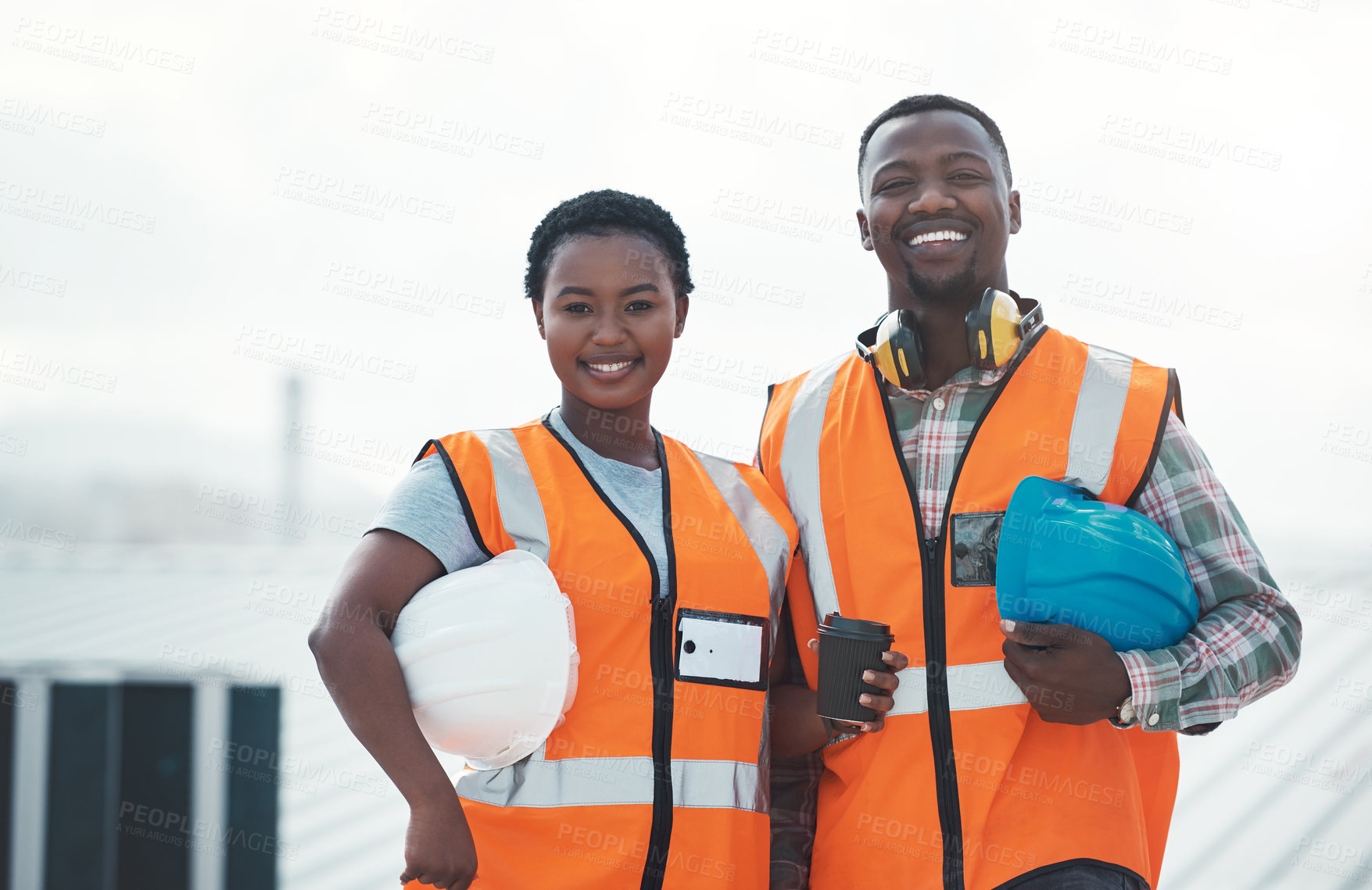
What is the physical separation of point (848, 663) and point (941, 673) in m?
0.25

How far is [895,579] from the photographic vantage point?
2.25m

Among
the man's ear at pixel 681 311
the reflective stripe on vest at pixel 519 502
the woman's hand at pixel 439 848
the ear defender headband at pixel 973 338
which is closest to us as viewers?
the woman's hand at pixel 439 848

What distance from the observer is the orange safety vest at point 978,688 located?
209cm

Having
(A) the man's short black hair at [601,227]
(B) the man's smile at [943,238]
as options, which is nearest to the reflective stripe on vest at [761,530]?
(A) the man's short black hair at [601,227]

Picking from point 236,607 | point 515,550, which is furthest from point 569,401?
point 236,607

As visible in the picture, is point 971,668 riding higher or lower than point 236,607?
lower

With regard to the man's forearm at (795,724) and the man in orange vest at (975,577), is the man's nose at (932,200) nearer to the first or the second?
the man in orange vest at (975,577)

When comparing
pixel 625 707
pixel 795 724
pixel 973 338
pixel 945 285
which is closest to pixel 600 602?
pixel 625 707

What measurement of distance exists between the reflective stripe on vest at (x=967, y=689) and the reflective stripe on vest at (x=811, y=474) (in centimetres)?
24

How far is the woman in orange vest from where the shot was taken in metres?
1.76

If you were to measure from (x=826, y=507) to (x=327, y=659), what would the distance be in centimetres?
118

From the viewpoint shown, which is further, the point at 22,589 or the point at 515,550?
the point at 22,589

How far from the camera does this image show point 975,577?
219 cm

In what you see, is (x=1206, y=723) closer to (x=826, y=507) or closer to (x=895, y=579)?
(x=895, y=579)
